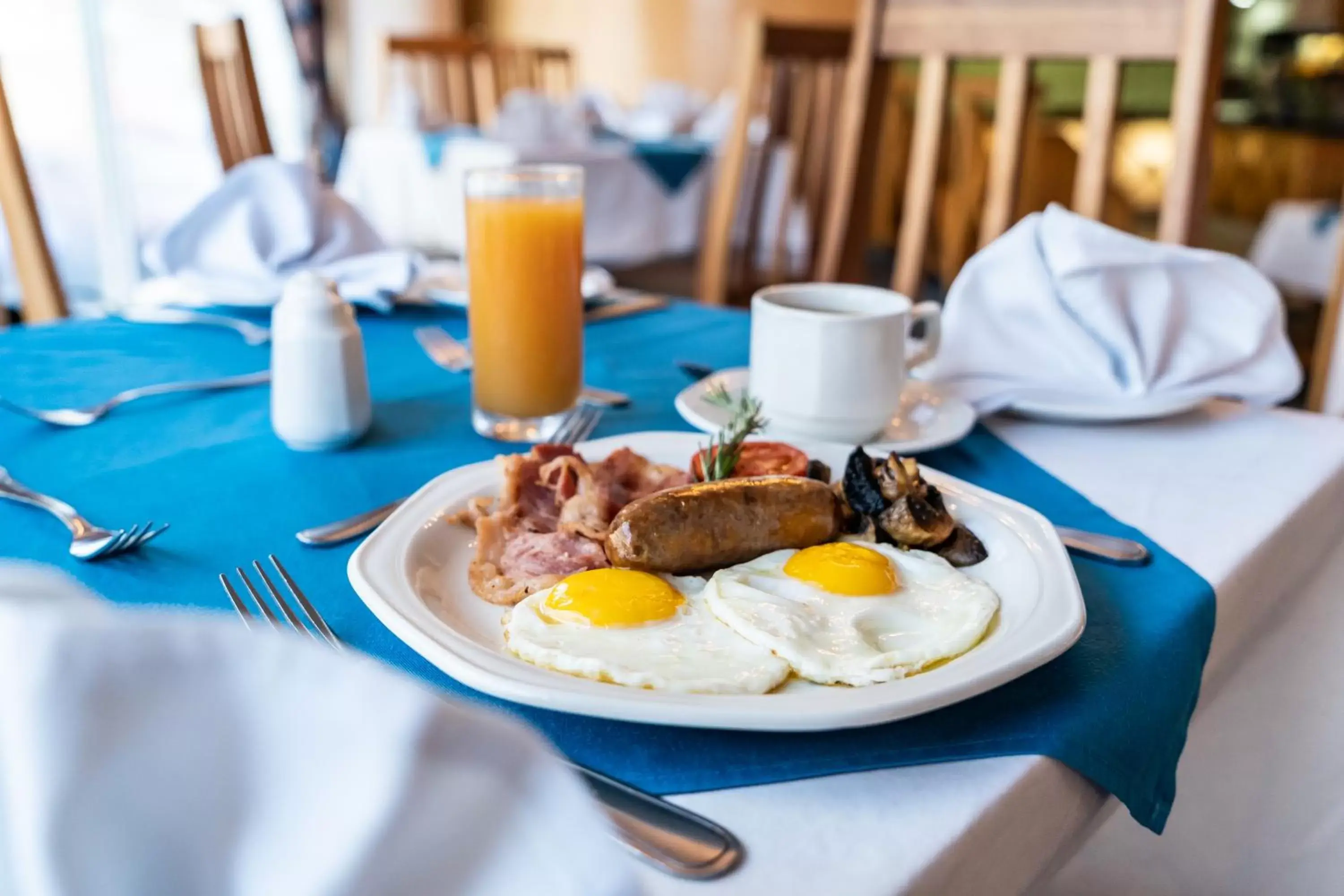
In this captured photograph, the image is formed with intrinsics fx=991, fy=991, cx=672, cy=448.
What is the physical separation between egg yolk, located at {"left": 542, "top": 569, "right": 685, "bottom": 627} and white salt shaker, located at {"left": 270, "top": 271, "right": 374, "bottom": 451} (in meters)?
0.40

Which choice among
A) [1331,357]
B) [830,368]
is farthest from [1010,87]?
[830,368]

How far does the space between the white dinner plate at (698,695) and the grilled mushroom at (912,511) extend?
34 mm

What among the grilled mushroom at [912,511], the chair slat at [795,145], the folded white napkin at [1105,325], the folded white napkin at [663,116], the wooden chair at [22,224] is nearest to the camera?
the grilled mushroom at [912,511]

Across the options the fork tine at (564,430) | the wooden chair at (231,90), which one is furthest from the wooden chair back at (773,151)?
the fork tine at (564,430)

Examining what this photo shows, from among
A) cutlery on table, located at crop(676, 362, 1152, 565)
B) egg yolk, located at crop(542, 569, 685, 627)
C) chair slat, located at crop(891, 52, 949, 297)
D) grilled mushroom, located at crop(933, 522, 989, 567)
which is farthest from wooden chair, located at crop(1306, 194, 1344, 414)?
egg yolk, located at crop(542, 569, 685, 627)

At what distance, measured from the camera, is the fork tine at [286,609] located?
0.54 meters

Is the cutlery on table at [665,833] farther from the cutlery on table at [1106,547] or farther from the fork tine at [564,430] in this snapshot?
the fork tine at [564,430]

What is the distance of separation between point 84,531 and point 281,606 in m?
0.22

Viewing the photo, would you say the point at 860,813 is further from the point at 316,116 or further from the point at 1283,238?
the point at 316,116

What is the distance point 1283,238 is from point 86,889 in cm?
449

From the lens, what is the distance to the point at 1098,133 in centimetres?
142

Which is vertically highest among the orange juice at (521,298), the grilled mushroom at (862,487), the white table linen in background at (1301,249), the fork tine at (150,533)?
the orange juice at (521,298)

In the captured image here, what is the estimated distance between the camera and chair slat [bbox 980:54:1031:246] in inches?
58.9

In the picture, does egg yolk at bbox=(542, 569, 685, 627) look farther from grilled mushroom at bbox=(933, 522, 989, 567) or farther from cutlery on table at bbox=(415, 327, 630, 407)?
cutlery on table at bbox=(415, 327, 630, 407)
